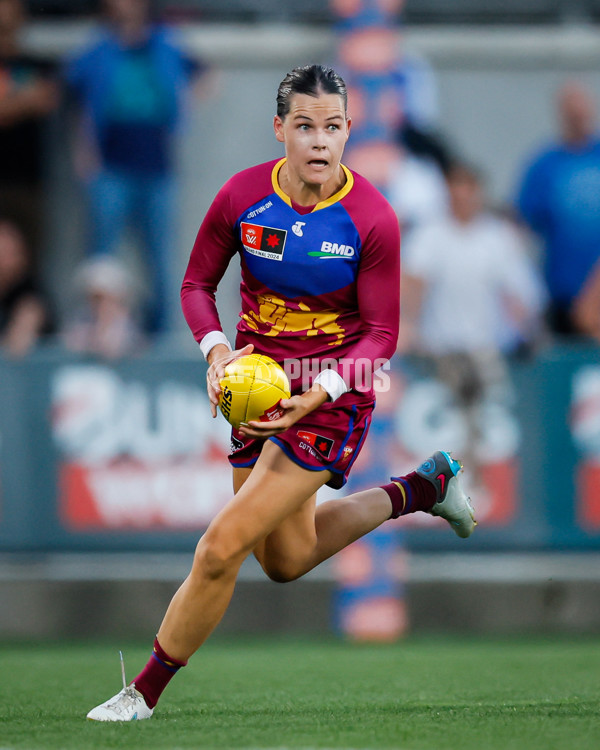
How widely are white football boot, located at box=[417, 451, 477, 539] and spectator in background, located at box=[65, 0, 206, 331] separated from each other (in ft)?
14.6

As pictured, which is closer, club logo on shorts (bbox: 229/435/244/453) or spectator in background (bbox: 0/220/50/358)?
club logo on shorts (bbox: 229/435/244/453)

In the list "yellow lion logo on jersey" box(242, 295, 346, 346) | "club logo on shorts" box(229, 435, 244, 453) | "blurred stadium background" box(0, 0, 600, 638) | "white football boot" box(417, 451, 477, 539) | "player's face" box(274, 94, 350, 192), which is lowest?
"blurred stadium background" box(0, 0, 600, 638)

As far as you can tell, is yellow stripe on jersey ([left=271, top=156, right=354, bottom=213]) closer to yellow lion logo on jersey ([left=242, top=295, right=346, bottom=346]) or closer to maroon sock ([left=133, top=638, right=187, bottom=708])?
yellow lion logo on jersey ([left=242, top=295, right=346, bottom=346])

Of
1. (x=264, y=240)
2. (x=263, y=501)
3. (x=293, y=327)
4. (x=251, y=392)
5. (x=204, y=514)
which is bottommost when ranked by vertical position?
(x=204, y=514)

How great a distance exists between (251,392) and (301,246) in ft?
2.11

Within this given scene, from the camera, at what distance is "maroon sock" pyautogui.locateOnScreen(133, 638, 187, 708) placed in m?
5.38

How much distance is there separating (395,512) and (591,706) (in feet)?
3.79

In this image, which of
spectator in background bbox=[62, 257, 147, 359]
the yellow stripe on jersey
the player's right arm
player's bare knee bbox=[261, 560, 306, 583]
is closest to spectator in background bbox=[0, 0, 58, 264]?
spectator in background bbox=[62, 257, 147, 359]

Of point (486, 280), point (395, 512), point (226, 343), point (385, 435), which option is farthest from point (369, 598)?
point (226, 343)

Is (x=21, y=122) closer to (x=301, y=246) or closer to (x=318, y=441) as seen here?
(x=301, y=246)

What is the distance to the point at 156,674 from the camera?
5.39 m

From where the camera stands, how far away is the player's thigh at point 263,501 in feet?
17.0

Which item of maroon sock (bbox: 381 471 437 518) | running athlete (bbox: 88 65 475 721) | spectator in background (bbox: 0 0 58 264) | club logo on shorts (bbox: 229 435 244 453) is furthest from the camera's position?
spectator in background (bbox: 0 0 58 264)

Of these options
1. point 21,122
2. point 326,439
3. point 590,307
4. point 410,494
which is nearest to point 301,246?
point 326,439
